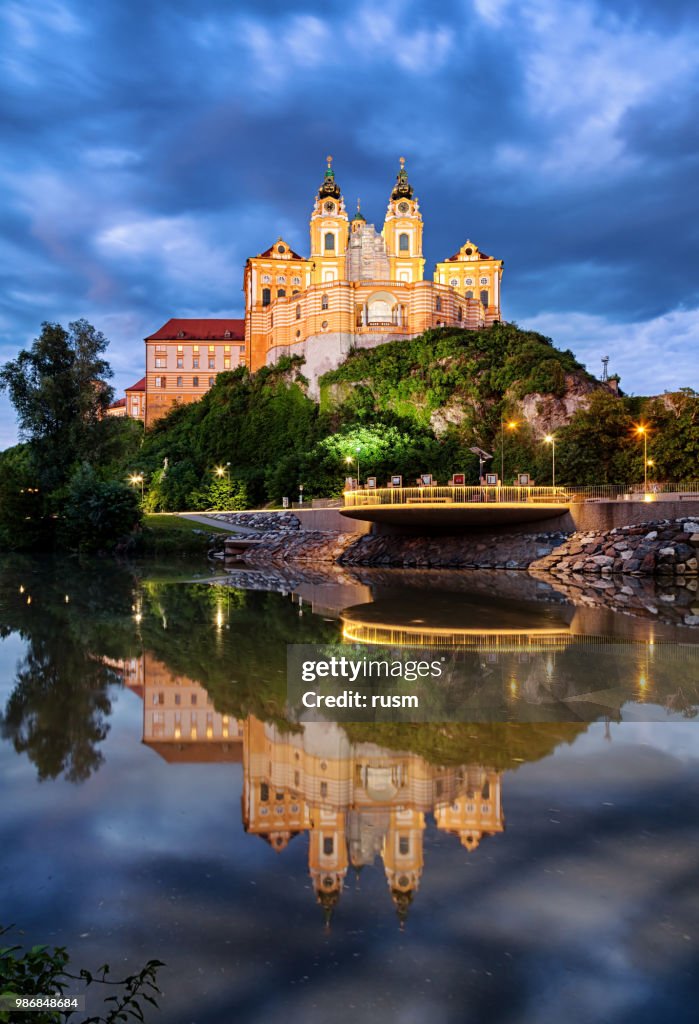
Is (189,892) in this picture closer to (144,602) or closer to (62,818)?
(62,818)

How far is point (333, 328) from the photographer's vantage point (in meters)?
83.8

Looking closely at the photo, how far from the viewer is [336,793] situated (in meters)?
7.07

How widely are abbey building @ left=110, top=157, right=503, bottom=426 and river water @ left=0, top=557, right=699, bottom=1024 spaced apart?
75.0 metres

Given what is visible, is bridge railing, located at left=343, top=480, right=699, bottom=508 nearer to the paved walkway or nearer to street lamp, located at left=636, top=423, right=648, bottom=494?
street lamp, located at left=636, top=423, right=648, bottom=494

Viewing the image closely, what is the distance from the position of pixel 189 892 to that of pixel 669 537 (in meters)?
34.5

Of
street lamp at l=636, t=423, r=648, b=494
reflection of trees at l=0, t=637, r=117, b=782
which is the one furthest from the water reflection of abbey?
street lamp at l=636, t=423, r=648, b=494

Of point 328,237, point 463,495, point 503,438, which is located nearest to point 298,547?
point 463,495

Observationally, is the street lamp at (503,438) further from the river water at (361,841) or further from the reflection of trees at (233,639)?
the river water at (361,841)

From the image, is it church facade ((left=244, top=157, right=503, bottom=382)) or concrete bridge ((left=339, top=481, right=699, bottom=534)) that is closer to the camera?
concrete bridge ((left=339, top=481, right=699, bottom=534))

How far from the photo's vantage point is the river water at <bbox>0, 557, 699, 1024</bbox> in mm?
4230

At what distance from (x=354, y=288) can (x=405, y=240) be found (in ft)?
44.0

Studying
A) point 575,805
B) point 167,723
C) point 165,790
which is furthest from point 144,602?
point 575,805

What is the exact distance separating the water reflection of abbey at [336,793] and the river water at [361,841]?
0.03 meters

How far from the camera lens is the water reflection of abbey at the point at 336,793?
5812mm
